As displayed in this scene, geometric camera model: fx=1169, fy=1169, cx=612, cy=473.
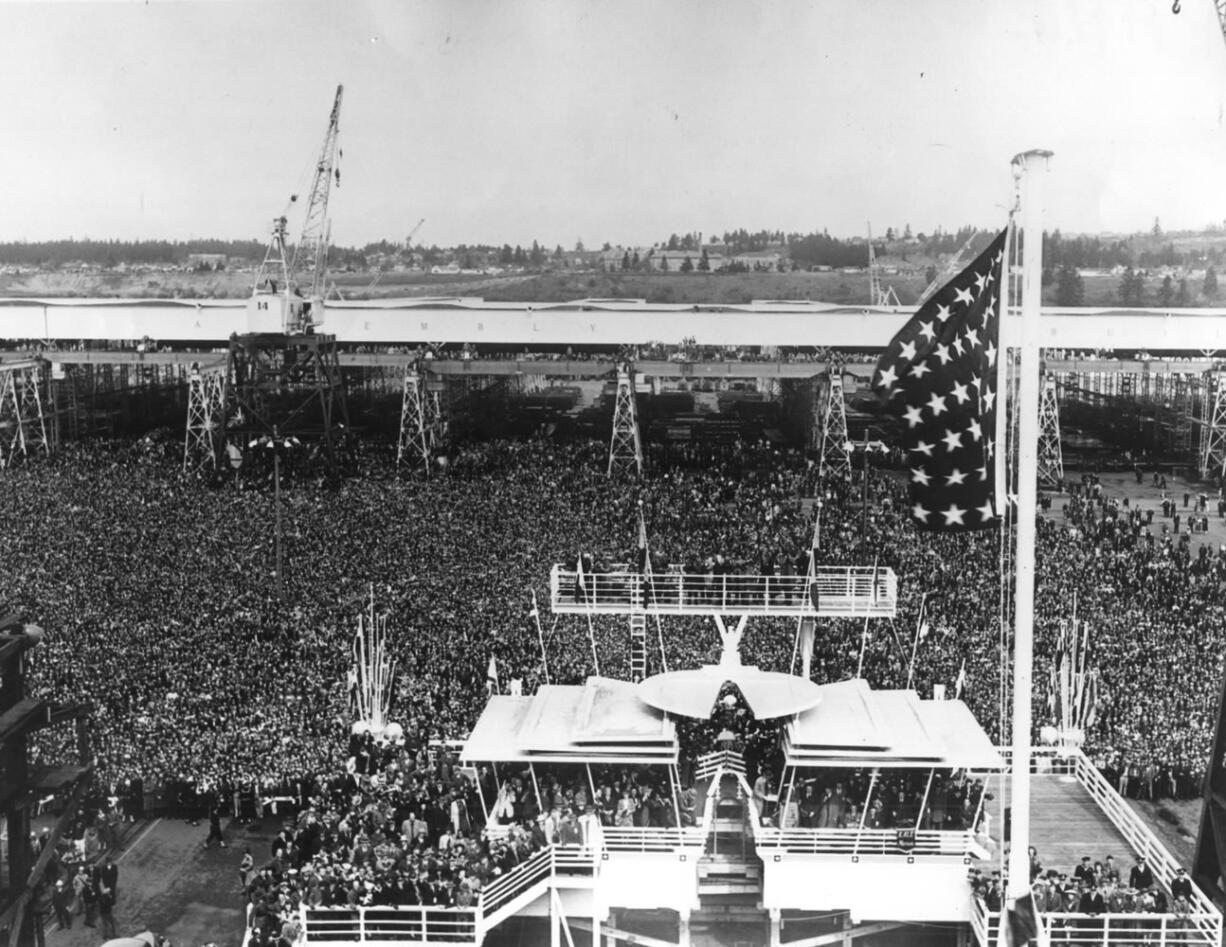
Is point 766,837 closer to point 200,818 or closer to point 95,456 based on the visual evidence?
point 200,818

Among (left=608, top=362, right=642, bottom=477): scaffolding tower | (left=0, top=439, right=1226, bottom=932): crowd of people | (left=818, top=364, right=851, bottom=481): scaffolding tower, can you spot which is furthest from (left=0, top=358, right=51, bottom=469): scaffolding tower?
(left=818, top=364, right=851, bottom=481): scaffolding tower

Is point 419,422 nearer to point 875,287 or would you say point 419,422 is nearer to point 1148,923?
point 875,287

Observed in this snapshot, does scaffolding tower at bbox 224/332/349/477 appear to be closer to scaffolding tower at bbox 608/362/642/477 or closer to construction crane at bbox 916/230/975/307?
scaffolding tower at bbox 608/362/642/477

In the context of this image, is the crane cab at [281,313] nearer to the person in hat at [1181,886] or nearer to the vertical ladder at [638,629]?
the vertical ladder at [638,629]

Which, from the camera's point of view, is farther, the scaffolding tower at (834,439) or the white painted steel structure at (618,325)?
the white painted steel structure at (618,325)

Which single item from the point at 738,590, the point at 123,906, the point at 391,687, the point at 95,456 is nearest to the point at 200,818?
the point at 123,906

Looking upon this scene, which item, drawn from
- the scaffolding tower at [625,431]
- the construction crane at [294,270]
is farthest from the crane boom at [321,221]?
the scaffolding tower at [625,431]
